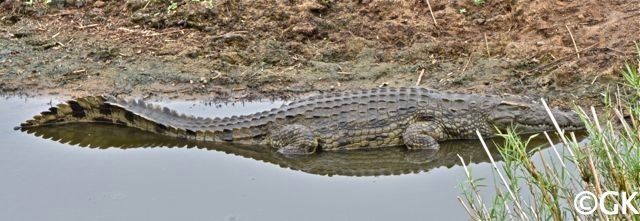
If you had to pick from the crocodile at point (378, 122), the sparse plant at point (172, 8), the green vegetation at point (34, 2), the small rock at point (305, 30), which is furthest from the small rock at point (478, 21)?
the green vegetation at point (34, 2)

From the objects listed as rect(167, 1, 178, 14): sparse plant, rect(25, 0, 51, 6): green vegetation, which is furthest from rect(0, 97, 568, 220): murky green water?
rect(25, 0, 51, 6): green vegetation

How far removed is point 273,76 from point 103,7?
2.68 m

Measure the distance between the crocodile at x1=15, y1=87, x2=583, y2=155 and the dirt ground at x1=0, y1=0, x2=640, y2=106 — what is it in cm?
61

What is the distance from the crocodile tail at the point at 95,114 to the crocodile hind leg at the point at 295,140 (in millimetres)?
945

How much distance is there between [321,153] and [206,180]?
0.95m

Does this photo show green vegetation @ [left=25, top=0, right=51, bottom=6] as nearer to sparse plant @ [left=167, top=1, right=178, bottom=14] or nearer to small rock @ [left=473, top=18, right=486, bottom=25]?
sparse plant @ [left=167, top=1, right=178, bottom=14]

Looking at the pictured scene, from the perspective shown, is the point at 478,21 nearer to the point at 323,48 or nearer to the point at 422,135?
the point at 323,48

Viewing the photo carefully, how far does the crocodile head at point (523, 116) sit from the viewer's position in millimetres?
7137

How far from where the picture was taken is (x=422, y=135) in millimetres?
7082

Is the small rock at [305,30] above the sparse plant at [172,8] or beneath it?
beneath

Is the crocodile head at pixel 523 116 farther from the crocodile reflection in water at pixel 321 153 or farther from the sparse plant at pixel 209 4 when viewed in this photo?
the sparse plant at pixel 209 4

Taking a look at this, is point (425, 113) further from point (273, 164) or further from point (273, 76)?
point (273, 76)

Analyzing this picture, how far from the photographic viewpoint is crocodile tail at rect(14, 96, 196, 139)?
7.61 m

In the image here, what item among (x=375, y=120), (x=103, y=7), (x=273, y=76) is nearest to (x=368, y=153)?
(x=375, y=120)
